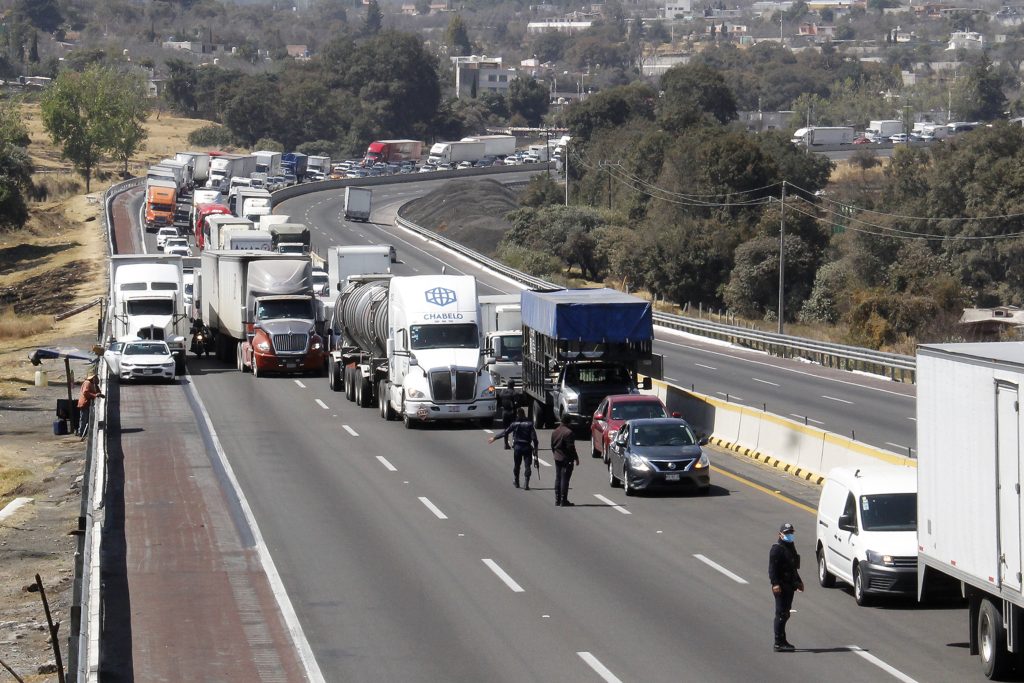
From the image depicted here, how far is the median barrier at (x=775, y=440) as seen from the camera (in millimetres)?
26719

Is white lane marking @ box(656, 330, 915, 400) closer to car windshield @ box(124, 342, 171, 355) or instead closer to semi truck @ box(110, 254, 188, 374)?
semi truck @ box(110, 254, 188, 374)

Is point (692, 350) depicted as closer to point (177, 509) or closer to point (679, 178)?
point (177, 509)

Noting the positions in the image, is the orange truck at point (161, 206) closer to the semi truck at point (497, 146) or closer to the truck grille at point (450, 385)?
the truck grille at point (450, 385)

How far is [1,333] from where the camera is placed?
64062 millimetres

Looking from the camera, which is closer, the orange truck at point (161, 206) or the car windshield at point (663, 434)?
the car windshield at point (663, 434)

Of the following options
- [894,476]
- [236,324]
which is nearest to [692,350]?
[236,324]

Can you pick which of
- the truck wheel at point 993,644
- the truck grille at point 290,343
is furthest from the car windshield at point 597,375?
the truck wheel at point 993,644

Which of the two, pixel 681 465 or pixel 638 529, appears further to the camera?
pixel 681 465

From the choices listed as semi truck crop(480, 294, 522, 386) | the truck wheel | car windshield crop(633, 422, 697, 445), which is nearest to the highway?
the truck wheel

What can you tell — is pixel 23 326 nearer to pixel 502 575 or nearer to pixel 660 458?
pixel 660 458

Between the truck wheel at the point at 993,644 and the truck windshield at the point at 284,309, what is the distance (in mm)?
34182

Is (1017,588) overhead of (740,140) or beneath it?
beneath

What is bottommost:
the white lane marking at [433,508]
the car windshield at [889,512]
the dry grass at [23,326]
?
the dry grass at [23,326]

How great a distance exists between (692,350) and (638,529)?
3659 centimetres
